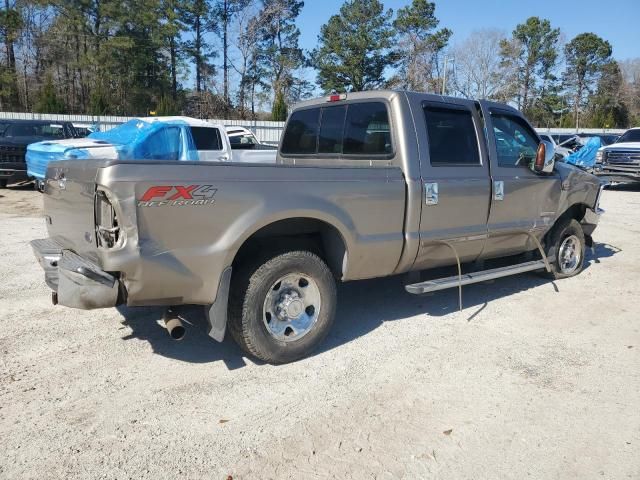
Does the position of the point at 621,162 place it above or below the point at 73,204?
below

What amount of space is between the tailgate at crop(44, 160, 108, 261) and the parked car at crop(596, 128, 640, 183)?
17131mm

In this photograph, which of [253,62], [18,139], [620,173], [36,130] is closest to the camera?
[18,139]

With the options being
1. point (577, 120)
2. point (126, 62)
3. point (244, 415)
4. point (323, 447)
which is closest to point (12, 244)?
point (244, 415)

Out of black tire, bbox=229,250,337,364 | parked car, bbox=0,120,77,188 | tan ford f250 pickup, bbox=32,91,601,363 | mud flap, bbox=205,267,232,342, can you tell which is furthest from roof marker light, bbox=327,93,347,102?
parked car, bbox=0,120,77,188

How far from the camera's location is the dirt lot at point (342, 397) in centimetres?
285

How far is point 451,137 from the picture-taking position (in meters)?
4.81

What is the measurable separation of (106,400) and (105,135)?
10503 mm

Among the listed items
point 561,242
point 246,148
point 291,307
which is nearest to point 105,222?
point 291,307

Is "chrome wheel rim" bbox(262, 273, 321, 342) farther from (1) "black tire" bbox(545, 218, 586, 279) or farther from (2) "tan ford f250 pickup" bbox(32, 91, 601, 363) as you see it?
(1) "black tire" bbox(545, 218, 586, 279)

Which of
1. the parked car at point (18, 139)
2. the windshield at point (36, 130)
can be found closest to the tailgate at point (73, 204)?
the parked car at point (18, 139)

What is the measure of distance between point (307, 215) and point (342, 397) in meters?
1.28

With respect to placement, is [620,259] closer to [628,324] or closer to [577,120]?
[628,324]

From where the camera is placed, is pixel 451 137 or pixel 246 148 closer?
pixel 451 137

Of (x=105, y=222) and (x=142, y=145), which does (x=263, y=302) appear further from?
(x=142, y=145)
